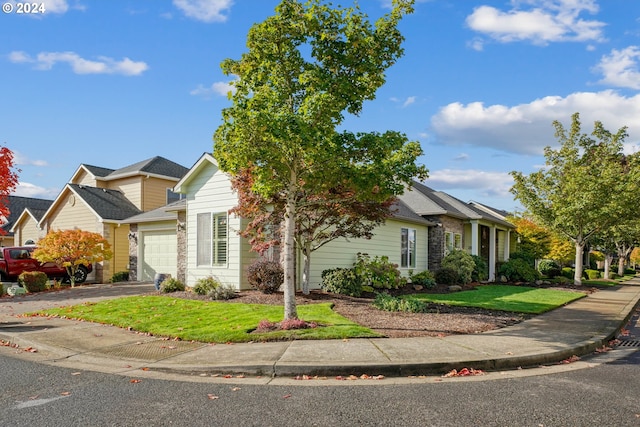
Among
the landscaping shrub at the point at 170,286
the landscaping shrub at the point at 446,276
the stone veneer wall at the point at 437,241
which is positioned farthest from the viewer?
the stone veneer wall at the point at 437,241

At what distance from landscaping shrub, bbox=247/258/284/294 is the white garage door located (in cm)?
781

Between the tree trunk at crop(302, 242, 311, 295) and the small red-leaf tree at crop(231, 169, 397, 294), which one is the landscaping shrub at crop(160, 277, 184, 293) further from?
the tree trunk at crop(302, 242, 311, 295)

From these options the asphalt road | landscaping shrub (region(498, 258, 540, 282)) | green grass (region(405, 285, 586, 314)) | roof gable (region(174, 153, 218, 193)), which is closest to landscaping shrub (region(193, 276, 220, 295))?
roof gable (region(174, 153, 218, 193))

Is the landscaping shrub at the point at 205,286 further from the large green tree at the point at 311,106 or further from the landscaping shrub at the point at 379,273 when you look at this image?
the large green tree at the point at 311,106

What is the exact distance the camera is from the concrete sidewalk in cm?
690

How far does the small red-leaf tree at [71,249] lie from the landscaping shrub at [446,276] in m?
14.8

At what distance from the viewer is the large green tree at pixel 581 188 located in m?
22.8

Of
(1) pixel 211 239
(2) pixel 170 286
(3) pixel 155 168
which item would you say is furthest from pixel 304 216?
(3) pixel 155 168

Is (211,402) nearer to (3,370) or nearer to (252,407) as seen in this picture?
(252,407)

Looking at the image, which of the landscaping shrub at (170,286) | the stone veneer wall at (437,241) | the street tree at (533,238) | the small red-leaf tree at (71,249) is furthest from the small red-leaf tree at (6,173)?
the street tree at (533,238)

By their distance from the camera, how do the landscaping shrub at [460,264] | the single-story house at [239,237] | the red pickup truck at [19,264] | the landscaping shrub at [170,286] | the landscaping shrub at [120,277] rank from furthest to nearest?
the landscaping shrub at [120,277]
the landscaping shrub at [460,264]
the red pickup truck at [19,264]
the landscaping shrub at [170,286]
the single-story house at [239,237]

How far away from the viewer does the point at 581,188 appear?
23.3m

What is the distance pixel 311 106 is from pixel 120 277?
59.4ft

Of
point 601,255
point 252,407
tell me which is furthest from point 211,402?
point 601,255
